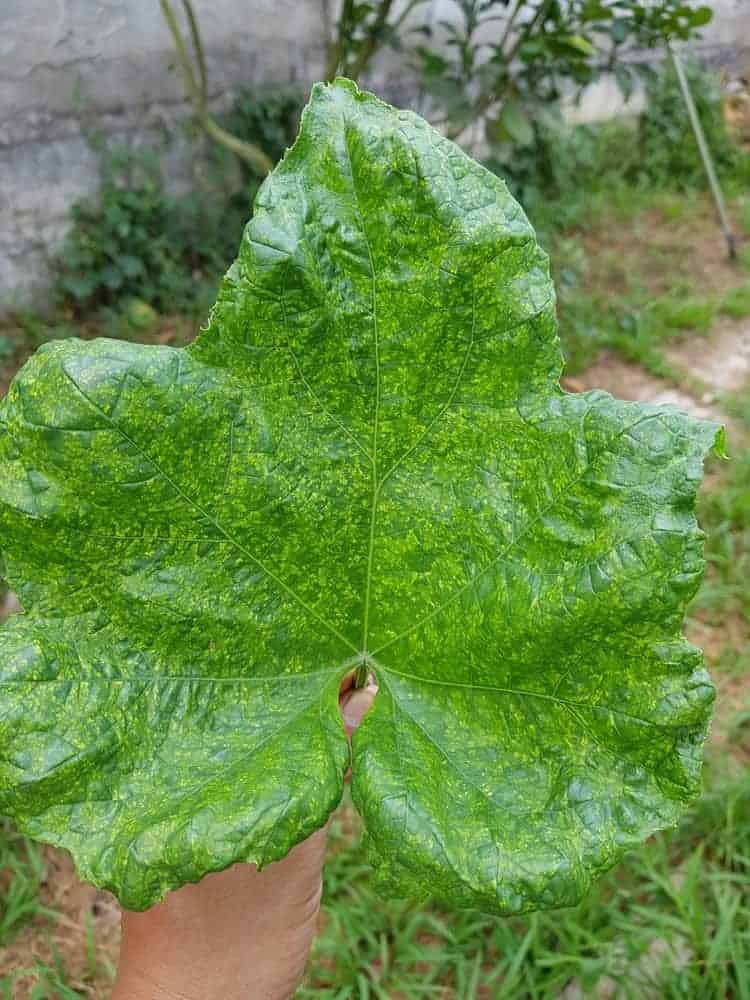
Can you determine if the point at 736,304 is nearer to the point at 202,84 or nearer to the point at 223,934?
the point at 202,84

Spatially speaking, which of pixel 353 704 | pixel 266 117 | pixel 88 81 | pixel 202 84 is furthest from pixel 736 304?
pixel 353 704

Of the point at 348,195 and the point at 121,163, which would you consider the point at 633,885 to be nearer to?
the point at 348,195

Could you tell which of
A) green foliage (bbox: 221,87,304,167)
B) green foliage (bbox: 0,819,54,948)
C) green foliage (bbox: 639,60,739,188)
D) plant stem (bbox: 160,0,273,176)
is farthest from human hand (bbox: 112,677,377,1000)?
green foliage (bbox: 639,60,739,188)

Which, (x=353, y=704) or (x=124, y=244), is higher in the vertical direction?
(x=124, y=244)

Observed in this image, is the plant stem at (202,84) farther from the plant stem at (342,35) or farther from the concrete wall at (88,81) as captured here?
the plant stem at (342,35)

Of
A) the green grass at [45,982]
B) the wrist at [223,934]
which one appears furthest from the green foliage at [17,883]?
the wrist at [223,934]

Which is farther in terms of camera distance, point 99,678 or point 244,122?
point 244,122

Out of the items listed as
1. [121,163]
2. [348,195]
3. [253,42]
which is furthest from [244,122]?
[348,195]
